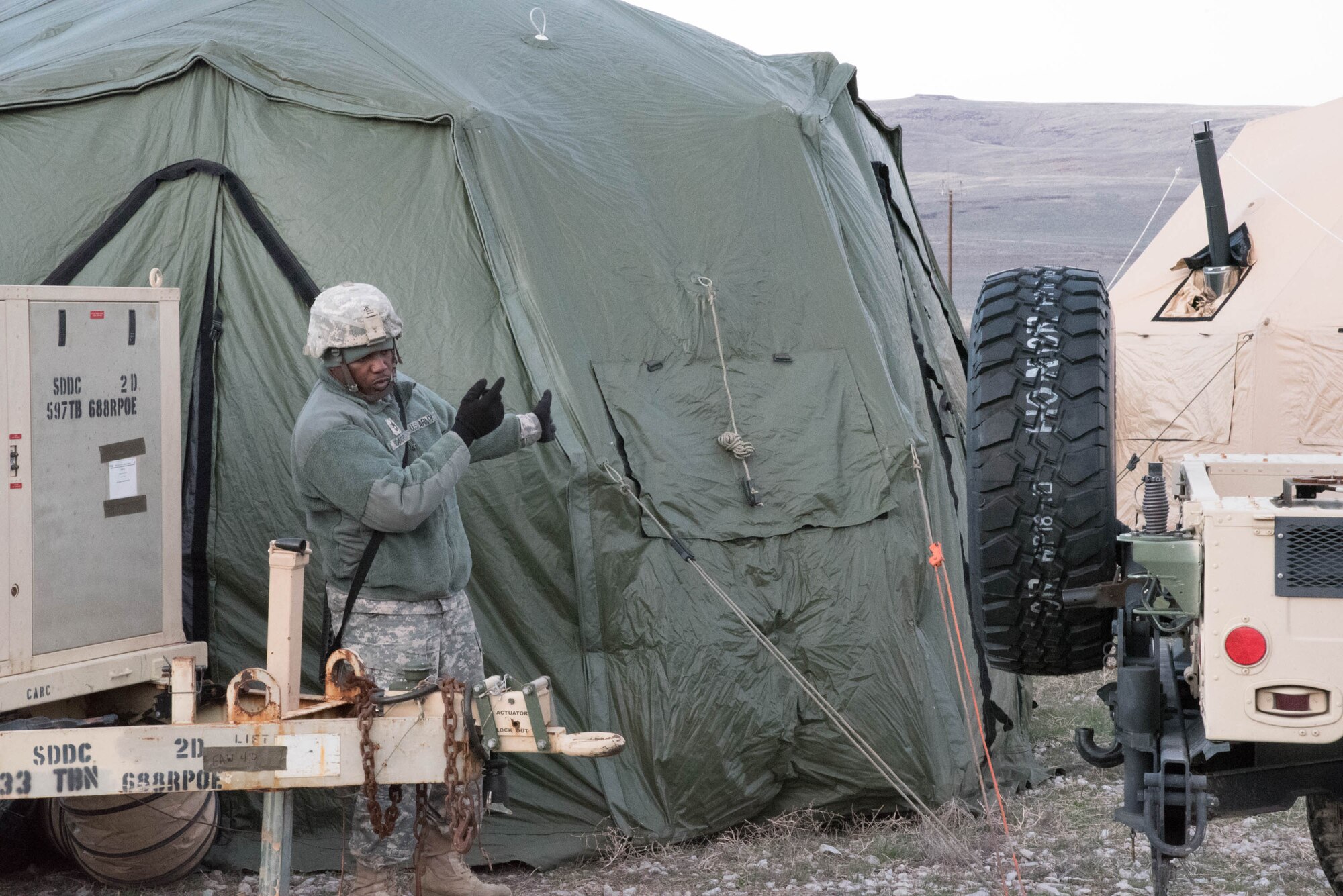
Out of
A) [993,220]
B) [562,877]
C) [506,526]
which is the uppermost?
[993,220]

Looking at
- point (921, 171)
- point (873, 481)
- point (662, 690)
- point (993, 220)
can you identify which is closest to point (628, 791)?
point (662, 690)

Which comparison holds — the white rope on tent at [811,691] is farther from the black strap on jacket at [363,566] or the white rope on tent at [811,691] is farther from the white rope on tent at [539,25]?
the white rope on tent at [539,25]

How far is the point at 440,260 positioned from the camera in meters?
5.27

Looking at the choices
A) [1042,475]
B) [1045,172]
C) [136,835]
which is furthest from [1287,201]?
[1045,172]

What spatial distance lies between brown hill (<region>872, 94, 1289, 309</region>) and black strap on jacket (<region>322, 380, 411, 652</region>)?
102 feet

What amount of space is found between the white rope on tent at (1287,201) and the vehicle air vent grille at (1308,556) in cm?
868

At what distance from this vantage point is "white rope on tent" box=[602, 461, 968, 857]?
16.9 ft

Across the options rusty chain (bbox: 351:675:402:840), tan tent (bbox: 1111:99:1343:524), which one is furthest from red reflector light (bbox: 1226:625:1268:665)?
tan tent (bbox: 1111:99:1343:524)

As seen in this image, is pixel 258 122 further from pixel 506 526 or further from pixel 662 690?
pixel 662 690

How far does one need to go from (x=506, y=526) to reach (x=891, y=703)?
5.16 ft

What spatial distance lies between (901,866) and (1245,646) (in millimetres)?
2251

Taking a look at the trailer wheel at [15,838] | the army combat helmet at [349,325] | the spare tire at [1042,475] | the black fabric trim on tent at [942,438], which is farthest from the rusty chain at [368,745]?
the black fabric trim on tent at [942,438]

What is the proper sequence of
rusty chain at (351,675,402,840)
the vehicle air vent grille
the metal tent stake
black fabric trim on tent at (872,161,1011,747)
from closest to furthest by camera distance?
the vehicle air vent grille → rusty chain at (351,675,402,840) → the metal tent stake → black fabric trim on tent at (872,161,1011,747)

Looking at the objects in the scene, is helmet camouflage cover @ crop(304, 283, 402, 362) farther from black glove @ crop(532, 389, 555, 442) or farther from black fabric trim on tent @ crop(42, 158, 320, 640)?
black fabric trim on tent @ crop(42, 158, 320, 640)
